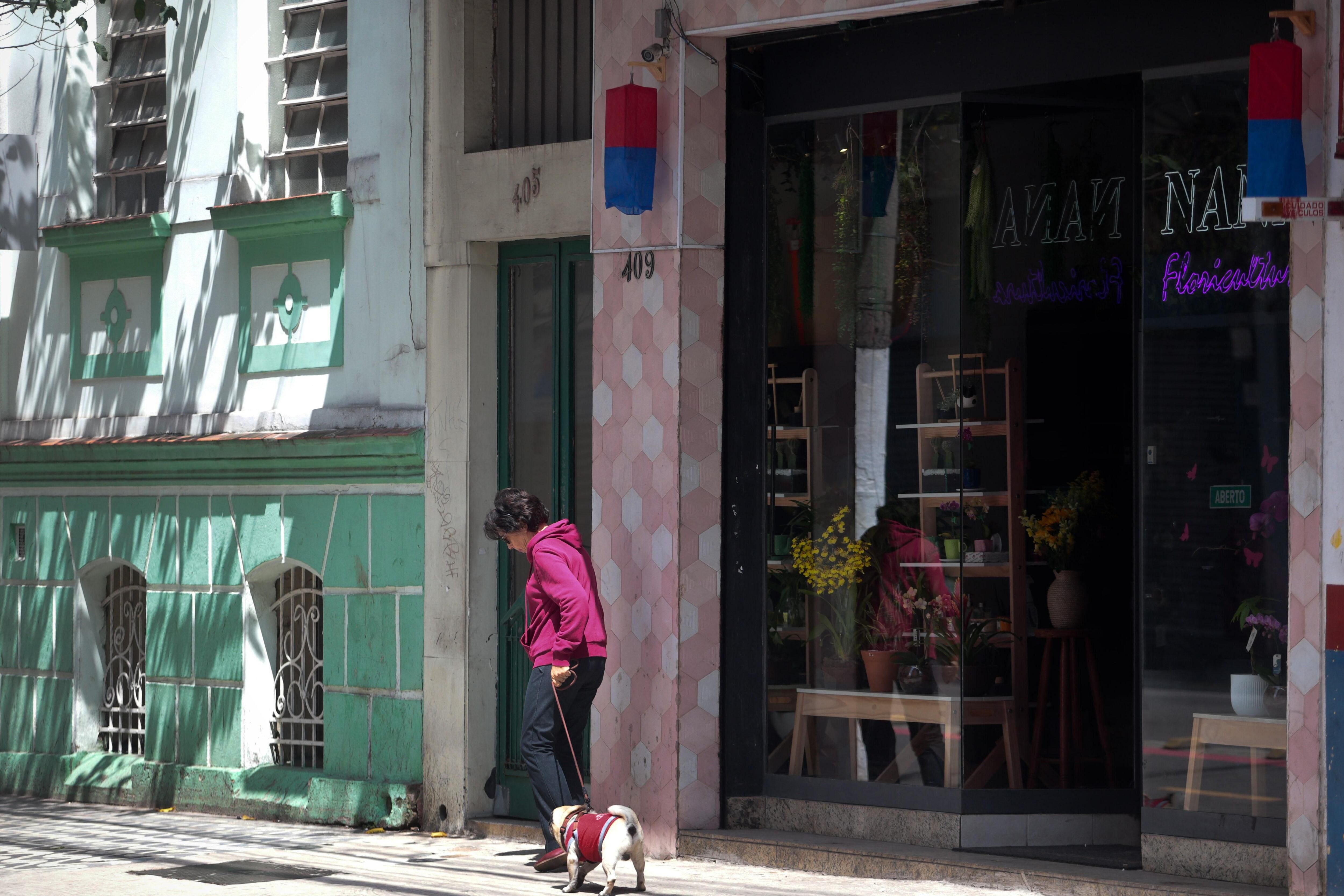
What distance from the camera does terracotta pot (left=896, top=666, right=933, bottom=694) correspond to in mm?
8516

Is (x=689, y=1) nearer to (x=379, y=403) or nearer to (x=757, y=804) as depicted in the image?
(x=379, y=403)

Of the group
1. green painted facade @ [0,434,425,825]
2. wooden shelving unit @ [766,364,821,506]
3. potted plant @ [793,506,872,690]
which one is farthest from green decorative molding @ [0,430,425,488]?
potted plant @ [793,506,872,690]

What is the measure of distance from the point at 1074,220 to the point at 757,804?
133 inches

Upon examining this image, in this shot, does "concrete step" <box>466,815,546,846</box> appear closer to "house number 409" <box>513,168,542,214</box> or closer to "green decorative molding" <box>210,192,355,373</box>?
"green decorative molding" <box>210,192,355,373</box>

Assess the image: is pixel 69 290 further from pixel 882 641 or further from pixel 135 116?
pixel 882 641

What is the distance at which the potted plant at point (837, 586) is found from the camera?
8.84m

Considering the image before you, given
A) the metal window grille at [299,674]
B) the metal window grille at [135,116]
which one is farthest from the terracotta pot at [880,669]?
the metal window grille at [135,116]

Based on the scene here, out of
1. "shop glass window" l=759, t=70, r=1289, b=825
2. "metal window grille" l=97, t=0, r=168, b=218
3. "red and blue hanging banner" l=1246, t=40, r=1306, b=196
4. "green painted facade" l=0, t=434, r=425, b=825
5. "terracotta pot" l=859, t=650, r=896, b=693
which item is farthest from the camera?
"metal window grille" l=97, t=0, r=168, b=218

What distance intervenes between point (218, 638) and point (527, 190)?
3749 mm

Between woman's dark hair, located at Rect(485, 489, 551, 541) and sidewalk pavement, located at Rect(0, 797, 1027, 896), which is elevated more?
woman's dark hair, located at Rect(485, 489, 551, 541)

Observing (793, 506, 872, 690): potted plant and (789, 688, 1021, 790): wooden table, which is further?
(793, 506, 872, 690): potted plant

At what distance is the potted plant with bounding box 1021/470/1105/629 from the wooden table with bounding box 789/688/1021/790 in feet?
1.79

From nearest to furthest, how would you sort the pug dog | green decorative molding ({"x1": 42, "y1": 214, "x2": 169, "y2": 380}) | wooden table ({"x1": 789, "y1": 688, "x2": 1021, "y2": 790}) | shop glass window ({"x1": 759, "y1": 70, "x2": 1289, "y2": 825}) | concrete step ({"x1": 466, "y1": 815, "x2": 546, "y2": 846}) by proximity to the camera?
the pug dog → wooden table ({"x1": 789, "y1": 688, "x2": 1021, "y2": 790}) → shop glass window ({"x1": 759, "y1": 70, "x2": 1289, "y2": 825}) → concrete step ({"x1": 466, "y1": 815, "x2": 546, "y2": 846}) → green decorative molding ({"x1": 42, "y1": 214, "x2": 169, "y2": 380})

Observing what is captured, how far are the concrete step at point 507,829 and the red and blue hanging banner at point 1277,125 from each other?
17.1 ft
